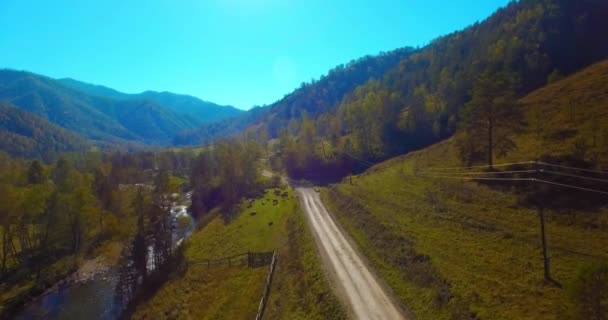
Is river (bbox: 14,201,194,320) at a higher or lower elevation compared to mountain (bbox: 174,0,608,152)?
lower

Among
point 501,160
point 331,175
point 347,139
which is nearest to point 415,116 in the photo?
point 347,139

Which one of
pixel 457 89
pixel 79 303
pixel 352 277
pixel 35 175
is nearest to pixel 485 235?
pixel 352 277

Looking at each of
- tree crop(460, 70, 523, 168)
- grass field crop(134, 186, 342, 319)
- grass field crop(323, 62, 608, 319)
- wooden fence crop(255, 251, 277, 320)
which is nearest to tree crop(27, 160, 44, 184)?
grass field crop(134, 186, 342, 319)

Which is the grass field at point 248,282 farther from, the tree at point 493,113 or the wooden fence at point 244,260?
the tree at point 493,113

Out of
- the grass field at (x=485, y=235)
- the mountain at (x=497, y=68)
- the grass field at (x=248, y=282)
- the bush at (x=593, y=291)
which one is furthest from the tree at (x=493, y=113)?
the mountain at (x=497, y=68)

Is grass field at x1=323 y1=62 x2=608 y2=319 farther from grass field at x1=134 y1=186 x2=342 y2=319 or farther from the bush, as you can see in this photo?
grass field at x1=134 y1=186 x2=342 y2=319

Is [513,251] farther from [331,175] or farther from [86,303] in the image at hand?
[331,175]
